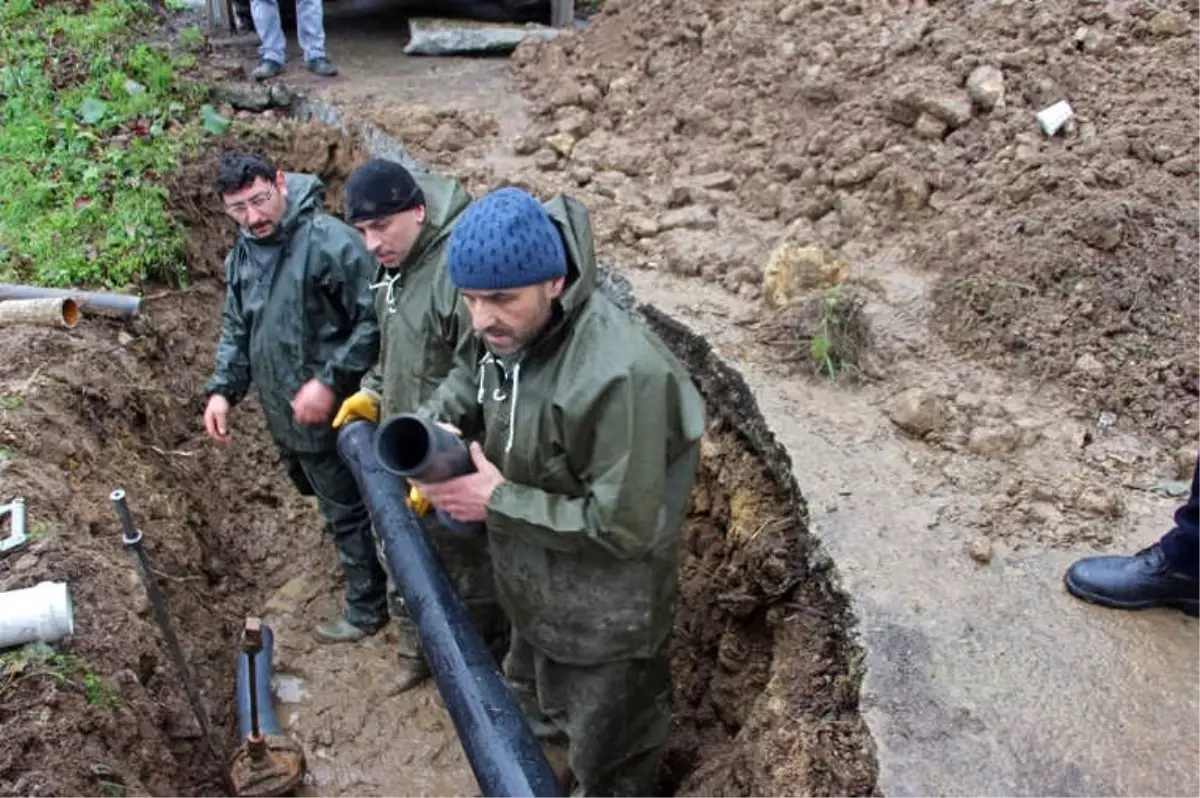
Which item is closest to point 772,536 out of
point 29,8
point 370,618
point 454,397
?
point 454,397

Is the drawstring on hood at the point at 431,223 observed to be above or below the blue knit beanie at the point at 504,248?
below

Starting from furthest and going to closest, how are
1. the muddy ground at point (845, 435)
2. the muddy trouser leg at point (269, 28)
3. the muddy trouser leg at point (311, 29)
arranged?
the muddy trouser leg at point (311, 29) < the muddy trouser leg at point (269, 28) < the muddy ground at point (845, 435)

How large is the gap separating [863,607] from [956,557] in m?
0.39

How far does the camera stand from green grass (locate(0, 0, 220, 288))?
527 cm

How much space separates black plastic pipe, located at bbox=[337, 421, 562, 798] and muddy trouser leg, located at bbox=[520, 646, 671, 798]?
24 cm

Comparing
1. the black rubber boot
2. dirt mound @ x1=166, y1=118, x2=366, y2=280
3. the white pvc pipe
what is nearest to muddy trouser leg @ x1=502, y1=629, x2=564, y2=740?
the white pvc pipe

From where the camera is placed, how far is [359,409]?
3439 millimetres

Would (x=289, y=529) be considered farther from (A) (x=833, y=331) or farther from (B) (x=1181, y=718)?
(B) (x=1181, y=718)

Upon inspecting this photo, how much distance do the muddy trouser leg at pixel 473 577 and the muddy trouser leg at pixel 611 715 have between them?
0.51 metres

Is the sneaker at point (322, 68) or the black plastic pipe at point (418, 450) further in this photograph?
the sneaker at point (322, 68)

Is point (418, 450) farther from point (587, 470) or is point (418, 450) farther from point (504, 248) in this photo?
point (504, 248)

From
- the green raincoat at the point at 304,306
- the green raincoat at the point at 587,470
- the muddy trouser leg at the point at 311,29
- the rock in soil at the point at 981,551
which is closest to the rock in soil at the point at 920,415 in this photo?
the rock in soil at the point at 981,551

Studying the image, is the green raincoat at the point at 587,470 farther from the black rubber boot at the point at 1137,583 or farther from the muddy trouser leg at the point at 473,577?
the black rubber boot at the point at 1137,583

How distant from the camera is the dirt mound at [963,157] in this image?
12.2 feet
